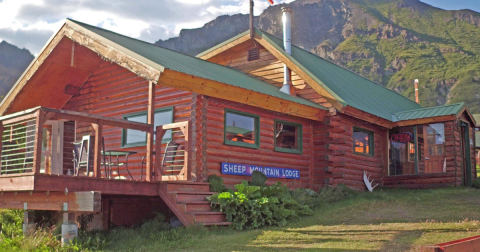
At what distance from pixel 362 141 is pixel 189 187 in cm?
869

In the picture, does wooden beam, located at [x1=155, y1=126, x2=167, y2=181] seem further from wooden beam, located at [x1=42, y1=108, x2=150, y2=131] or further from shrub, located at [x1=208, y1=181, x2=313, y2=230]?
shrub, located at [x1=208, y1=181, x2=313, y2=230]

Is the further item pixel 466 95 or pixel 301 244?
pixel 466 95

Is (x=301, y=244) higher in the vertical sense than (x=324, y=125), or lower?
lower

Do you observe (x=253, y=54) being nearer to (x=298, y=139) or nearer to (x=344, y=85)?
(x=344, y=85)

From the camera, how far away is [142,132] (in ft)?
46.4

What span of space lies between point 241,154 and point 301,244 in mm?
4991

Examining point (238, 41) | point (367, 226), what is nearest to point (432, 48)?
point (238, 41)

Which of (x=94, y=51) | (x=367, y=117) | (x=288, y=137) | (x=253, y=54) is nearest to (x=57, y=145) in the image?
(x=94, y=51)

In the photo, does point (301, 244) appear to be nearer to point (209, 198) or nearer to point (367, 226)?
point (367, 226)

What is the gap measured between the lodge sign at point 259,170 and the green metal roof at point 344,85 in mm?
2744

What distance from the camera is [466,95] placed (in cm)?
9406

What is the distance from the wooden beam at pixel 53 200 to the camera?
945 cm

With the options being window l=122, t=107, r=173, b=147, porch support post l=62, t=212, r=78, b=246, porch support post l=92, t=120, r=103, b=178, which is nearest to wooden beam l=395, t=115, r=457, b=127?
window l=122, t=107, r=173, b=147

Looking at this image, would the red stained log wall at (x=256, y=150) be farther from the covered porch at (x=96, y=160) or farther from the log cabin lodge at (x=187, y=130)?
→ the covered porch at (x=96, y=160)
